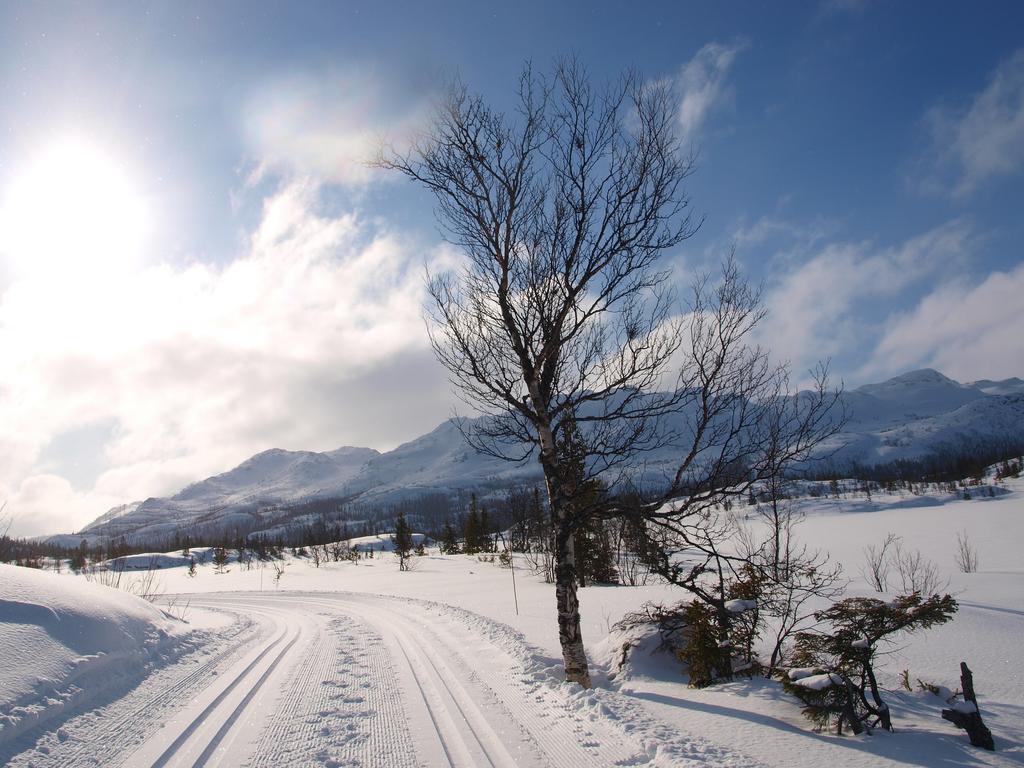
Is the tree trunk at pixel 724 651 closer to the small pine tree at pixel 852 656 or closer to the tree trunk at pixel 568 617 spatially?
the small pine tree at pixel 852 656

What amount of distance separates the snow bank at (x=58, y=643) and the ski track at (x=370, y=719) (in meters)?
0.39

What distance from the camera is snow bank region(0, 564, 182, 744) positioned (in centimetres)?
558

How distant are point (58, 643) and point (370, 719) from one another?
426cm

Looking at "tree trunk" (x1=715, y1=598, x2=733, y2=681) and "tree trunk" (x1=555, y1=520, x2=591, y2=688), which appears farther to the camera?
"tree trunk" (x1=715, y1=598, x2=733, y2=681)

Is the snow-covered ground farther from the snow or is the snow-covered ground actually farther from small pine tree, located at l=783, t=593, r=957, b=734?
the snow

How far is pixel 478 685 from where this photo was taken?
24.4 feet

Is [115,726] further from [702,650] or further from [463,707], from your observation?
[702,650]

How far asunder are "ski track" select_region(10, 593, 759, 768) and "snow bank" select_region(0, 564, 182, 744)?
391mm

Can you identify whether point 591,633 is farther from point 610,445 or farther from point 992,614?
point 992,614

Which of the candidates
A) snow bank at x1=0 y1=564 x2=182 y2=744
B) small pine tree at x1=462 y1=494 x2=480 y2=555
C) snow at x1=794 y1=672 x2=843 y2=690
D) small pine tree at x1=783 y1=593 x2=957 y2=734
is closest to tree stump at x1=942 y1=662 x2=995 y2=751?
small pine tree at x1=783 y1=593 x2=957 y2=734

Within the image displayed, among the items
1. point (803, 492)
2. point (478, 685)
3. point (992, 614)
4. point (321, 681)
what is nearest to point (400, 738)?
point (478, 685)

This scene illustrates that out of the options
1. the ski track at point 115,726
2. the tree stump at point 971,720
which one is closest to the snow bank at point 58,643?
the ski track at point 115,726

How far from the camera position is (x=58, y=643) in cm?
679

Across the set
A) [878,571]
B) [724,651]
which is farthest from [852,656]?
[878,571]
